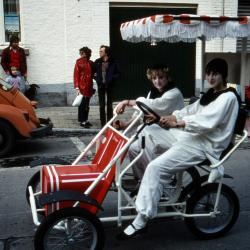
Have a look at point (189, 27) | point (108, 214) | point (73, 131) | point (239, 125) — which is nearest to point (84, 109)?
point (73, 131)

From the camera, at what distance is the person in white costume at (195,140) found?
13.6ft

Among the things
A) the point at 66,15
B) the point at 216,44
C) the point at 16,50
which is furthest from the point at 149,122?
the point at 216,44

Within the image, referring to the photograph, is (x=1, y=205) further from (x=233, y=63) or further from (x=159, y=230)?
(x=233, y=63)

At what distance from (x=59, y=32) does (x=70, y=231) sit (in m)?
10.0

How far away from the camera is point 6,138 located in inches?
316

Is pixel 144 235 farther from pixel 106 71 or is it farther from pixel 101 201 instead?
pixel 106 71

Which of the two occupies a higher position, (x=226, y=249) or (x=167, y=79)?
(x=167, y=79)

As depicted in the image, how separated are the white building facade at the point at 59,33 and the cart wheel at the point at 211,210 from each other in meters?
9.40

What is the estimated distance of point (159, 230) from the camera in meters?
4.84

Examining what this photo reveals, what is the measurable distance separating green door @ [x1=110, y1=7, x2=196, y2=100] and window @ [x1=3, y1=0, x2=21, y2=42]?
2600 mm

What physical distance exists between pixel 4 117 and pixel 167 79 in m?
3.86

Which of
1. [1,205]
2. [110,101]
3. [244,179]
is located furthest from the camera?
[110,101]

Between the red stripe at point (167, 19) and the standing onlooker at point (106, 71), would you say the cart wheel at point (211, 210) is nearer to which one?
the red stripe at point (167, 19)

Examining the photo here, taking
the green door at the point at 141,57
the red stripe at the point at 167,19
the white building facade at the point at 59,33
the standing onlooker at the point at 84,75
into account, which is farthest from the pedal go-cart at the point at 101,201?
the green door at the point at 141,57
